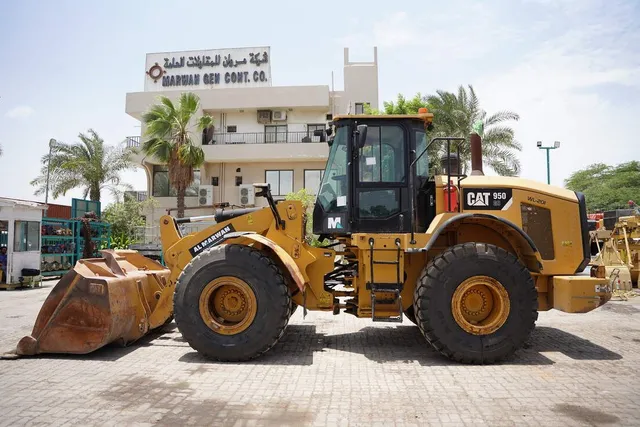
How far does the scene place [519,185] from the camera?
6.30 metres

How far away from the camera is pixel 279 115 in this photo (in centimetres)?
2845

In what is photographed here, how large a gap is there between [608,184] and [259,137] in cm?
3174

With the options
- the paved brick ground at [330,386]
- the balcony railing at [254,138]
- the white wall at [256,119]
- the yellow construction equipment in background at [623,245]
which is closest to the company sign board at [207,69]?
the white wall at [256,119]

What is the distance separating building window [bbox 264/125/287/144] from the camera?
93.6ft

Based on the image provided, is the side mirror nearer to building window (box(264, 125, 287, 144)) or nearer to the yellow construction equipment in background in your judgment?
the yellow construction equipment in background

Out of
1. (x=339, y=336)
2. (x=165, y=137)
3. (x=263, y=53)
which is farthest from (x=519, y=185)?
(x=263, y=53)

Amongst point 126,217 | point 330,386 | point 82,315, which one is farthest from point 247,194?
point 330,386

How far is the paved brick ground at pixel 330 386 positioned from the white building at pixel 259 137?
21.2 metres

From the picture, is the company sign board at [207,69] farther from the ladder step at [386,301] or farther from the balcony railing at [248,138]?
the ladder step at [386,301]

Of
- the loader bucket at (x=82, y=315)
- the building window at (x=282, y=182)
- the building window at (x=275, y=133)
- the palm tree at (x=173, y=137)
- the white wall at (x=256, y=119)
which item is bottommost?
the loader bucket at (x=82, y=315)

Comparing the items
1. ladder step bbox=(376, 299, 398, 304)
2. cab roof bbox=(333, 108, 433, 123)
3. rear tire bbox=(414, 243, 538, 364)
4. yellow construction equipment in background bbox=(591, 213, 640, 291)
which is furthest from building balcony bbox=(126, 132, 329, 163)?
rear tire bbox=(414, 243, 538, 364)

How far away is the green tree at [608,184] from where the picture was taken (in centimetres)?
3759

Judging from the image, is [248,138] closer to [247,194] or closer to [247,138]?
[247,138]

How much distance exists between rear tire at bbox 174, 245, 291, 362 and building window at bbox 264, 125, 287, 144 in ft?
75.6
